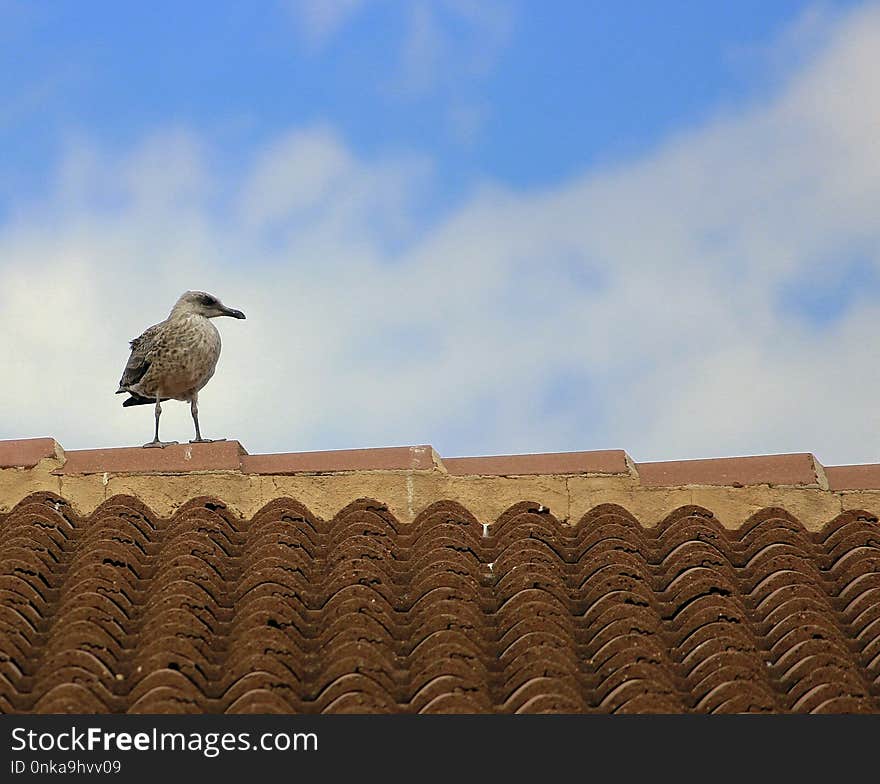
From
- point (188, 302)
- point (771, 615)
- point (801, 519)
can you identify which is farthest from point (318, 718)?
point (188, 302)

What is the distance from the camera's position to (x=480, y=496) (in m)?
8.50

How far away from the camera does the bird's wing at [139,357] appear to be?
9805mm

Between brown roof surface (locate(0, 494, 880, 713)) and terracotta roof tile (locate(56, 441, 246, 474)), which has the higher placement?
terracotta roof tile (locate(56, 441, 246, 474))

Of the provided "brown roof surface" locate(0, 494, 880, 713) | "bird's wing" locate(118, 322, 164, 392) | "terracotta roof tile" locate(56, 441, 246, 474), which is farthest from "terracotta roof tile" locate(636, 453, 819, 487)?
"bird's wing" locate(118, 322, 164, 392)

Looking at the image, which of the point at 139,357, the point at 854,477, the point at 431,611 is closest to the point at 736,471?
the point at 854,477

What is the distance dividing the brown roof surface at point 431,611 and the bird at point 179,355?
1553mm

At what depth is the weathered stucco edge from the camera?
8461 millimetres

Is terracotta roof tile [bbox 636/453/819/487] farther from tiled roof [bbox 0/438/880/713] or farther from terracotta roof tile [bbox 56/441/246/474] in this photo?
terracotta roof tile [bbox 56/441/246/474]

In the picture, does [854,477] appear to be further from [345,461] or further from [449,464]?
[345,461]

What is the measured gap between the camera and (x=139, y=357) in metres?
9.85

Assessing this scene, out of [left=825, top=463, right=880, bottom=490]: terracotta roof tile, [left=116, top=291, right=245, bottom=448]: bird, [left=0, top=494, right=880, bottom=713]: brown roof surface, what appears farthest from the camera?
[left=116, top=291, right=245, bottom=448]: bird

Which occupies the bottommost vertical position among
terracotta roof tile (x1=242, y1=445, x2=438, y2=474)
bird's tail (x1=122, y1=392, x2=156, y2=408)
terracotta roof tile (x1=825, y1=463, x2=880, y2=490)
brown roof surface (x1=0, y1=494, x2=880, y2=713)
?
brown roof surface (x1=0, y1=494, x2=880, y2=713)

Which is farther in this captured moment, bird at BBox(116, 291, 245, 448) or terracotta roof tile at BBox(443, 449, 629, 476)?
bird at BBox(116, 291, 245, 448)

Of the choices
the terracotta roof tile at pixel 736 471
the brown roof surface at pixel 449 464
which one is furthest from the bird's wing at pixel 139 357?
the terracotta roof tile at pixel 736 471
